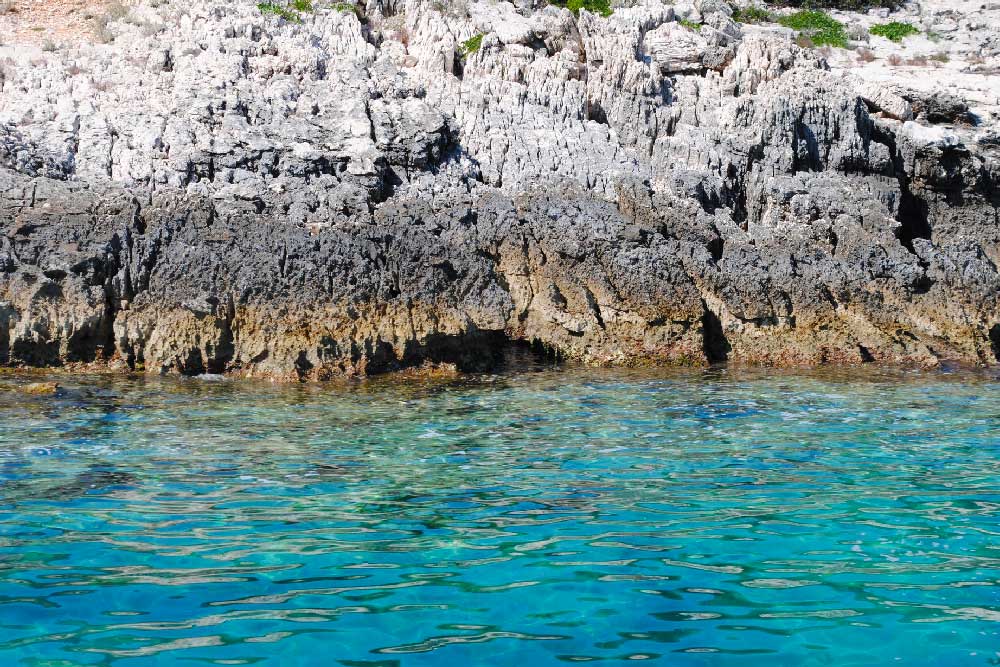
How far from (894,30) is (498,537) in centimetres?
2328

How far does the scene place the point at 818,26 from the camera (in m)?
23.8

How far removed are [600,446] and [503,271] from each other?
23.6 feet

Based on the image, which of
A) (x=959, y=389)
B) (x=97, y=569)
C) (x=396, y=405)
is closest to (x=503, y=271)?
(x=396, y=405)

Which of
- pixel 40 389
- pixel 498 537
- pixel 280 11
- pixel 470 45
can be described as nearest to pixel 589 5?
pixel 470 45

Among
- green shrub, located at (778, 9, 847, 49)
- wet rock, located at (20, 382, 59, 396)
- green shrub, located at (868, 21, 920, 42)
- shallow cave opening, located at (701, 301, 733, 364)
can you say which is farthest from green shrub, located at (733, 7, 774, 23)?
Result: wet rock, located at (20, 382, 59, 396)

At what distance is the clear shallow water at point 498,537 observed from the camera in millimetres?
4020

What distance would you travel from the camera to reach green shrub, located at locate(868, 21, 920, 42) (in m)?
23.6

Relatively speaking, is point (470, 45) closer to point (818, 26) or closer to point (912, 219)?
point (912, 219)

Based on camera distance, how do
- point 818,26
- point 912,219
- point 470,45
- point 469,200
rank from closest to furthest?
1. point 469,200
2. point 912,219
3. point 470,45
4. point 818,26

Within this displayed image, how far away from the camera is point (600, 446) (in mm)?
8438

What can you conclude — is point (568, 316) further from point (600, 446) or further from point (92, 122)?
point (92, 122)

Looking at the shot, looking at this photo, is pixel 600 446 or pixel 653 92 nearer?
pixel 600 446

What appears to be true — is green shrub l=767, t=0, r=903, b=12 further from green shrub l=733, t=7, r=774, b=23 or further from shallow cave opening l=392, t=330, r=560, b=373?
shallow cave opening l=392, t=330, r=560, b=373

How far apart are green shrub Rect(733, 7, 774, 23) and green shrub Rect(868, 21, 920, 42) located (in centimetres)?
279
